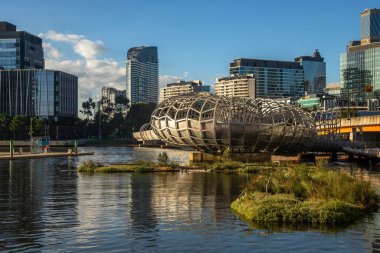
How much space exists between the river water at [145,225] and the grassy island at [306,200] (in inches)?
51.7

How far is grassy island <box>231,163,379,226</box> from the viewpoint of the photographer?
3322 centimetres

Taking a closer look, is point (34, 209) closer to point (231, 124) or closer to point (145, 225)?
point (145, 225)

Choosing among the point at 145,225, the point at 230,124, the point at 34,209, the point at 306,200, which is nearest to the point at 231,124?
the point at 230,124

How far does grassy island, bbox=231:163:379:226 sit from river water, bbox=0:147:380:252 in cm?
131

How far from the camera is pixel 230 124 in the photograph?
92.4 metres

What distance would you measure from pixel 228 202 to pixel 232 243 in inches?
579

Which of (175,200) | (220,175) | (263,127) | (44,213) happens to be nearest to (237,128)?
(263,127)

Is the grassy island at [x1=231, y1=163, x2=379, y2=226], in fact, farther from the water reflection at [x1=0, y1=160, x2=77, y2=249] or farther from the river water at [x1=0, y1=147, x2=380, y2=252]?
the water reflection at [x1=0, y1=160, x2=77, y2=249]

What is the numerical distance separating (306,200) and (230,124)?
56.1 meters

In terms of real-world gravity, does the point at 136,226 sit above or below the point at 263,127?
below

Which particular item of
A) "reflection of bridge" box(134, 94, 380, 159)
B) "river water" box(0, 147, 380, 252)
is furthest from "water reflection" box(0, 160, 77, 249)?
"reflection of bridge" box(134, 94, 380, 159)

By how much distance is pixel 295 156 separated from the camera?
108062 millimetres

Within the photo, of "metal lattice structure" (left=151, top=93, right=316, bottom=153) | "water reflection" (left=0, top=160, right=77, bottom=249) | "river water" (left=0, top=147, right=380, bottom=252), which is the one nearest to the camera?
"river water" (left=0, top=147, right=380, bottom=252)

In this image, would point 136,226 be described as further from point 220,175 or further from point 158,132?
point 158,132
